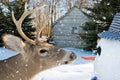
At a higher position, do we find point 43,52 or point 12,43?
point 12,43

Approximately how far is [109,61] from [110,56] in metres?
0.05

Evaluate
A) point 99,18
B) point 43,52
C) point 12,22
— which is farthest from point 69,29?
point 43,52

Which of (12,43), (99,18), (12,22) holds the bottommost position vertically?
(12,22)

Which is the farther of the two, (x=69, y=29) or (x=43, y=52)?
(x=69, y=29)

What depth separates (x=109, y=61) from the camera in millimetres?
2811

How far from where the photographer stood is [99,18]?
13.1 meters

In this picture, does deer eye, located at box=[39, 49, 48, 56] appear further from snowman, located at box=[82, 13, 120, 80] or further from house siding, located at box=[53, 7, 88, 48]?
house siding, located at box=[53, 7, 88, 48]

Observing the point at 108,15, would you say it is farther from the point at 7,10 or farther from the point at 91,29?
the point at 7,10

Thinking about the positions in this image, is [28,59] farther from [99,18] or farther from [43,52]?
[99,18]

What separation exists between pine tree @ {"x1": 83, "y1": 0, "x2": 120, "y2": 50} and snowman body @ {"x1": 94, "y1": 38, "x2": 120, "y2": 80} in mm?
9827

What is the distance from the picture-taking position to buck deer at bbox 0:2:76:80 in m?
4.48

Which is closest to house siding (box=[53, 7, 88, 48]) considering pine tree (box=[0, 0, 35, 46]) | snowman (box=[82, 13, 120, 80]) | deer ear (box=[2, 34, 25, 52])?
pine tree (box=[0, 0, 35, 46])

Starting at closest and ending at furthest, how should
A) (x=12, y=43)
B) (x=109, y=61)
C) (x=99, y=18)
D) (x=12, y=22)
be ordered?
(x=109, y=61) → (x=12, y=43) → (x=99, y=18) → (x=12, y=22)

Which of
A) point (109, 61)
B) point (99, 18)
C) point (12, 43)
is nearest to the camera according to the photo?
point (109, 61)
